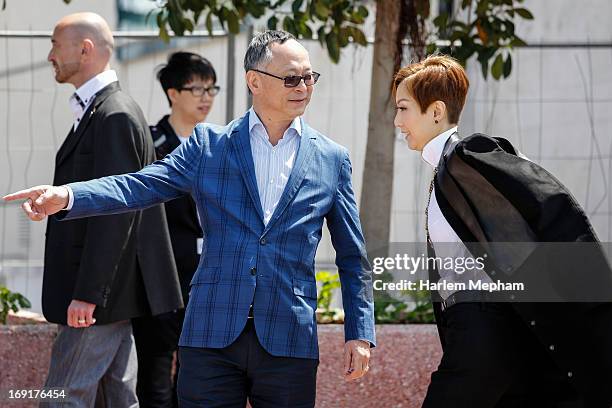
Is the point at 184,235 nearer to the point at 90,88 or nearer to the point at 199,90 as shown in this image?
the point at 199,90

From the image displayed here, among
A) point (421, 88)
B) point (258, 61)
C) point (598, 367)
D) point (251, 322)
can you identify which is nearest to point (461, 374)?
point (598, 367)

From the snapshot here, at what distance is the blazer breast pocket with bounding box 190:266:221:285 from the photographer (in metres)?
4.09

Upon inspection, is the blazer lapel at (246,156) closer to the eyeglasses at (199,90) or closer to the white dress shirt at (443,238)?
the white dress shirt at (443,238)

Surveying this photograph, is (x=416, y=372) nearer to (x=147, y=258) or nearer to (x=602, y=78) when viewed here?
(x=147, y=258)

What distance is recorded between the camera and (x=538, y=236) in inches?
147

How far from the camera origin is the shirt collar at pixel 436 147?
414 centimetres

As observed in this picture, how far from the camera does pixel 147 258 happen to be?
5.28 m

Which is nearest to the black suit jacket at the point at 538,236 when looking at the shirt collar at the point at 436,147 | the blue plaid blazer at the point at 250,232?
the shirt collar at the point at 436,147

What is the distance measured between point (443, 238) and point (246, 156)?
750 millimetres

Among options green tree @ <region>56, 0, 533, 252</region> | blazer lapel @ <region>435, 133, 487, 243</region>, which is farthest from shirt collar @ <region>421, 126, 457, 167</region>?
green tree @ <region>56, 0, 533, 252</region>

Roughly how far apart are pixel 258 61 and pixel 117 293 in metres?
1.41

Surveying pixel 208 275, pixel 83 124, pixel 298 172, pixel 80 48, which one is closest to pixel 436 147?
pixel 298 172

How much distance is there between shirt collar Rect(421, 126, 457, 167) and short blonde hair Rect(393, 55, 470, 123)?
0.08m

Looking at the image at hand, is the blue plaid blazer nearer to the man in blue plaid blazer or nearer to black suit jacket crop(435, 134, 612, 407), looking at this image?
the man in blue plaid blazer
